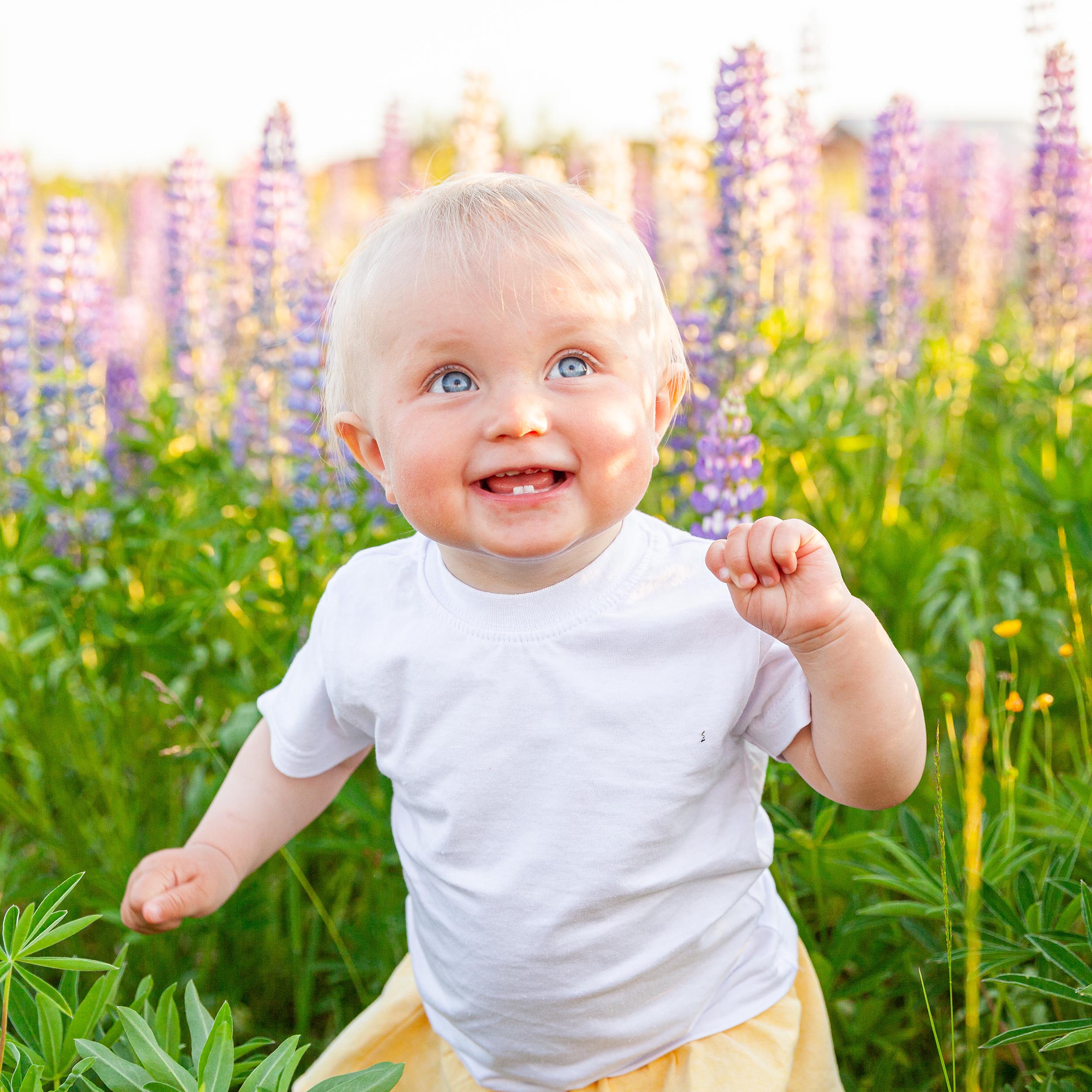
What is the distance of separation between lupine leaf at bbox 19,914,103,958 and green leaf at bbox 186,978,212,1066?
0.44ft

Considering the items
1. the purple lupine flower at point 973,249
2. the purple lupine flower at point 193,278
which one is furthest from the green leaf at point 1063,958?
the purple lupine flower at point 973,249

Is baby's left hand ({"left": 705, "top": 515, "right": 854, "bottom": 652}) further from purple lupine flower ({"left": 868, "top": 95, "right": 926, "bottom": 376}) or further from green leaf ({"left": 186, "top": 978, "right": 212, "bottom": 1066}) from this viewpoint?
purple lupine flower ({"left": 868, "top": 95, "right": 926, "bottom": 376})

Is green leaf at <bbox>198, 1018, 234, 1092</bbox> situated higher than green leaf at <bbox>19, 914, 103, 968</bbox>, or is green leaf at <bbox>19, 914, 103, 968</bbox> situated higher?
green leaf at <bbox>19, 914, 103, 968</bbox>

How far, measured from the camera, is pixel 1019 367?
3.88 meters

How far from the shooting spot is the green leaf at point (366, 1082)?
3.91ft

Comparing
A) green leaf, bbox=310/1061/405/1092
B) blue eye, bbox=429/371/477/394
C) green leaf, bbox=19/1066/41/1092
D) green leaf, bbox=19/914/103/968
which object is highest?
blue eye, bbox=429/371/477/394

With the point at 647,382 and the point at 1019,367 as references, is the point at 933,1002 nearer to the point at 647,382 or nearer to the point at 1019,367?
the point at 647,382

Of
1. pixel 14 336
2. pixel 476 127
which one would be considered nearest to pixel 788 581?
pixel 14 336

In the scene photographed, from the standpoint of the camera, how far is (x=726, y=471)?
6.55 feet

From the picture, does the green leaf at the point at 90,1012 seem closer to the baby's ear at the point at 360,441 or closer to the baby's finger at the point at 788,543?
the baby's ear at the point at 360,441

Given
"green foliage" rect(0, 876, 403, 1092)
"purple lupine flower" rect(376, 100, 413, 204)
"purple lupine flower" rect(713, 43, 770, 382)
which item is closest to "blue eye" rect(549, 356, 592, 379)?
"green foliage" rect(0, 876, 403, 1092)

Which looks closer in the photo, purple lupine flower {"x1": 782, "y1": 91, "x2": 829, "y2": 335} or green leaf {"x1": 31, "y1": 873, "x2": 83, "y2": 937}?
green leaf {"x1": 31, "y1": 873, "x2": 83, "y2": 937}

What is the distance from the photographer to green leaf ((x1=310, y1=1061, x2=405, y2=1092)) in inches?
46.9

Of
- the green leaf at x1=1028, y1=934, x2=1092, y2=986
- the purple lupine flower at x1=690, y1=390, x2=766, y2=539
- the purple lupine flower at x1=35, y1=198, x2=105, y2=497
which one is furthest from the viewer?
the purple lupine flower at x1=35, y1=198, x2=105, y2=497
